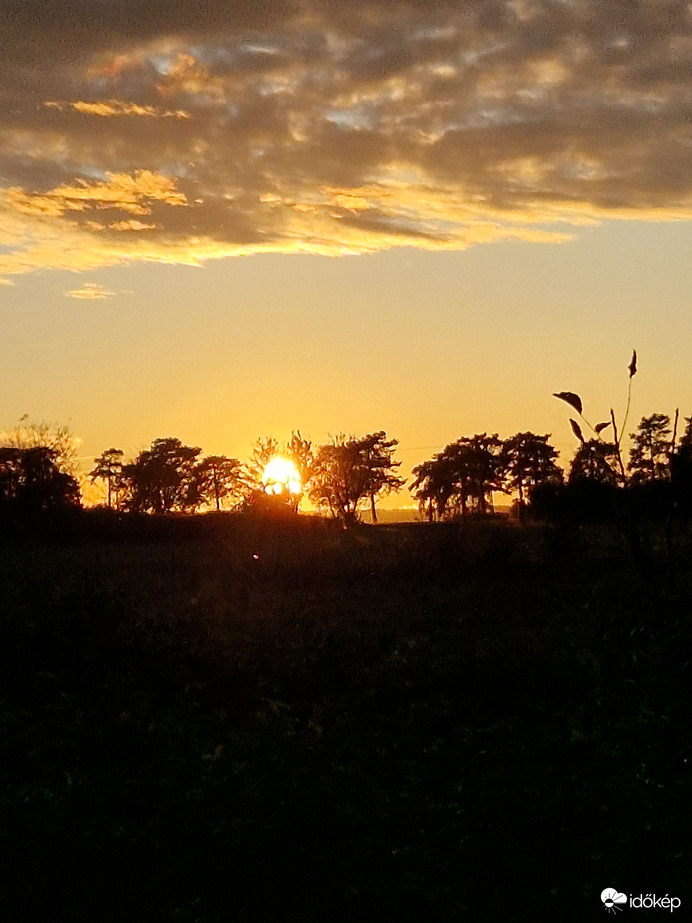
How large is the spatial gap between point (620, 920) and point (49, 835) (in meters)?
4.00

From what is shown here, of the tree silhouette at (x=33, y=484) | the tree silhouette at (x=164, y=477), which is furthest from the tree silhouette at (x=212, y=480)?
the tree silhouette at (x=33, y=484)

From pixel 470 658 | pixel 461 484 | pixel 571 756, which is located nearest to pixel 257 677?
pixel 470 658

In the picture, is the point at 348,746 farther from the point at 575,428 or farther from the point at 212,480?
the point at 212,480

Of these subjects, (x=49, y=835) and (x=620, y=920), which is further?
(x=49, y=835)

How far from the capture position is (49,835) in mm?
7617

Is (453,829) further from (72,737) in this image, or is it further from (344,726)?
(72,737)
